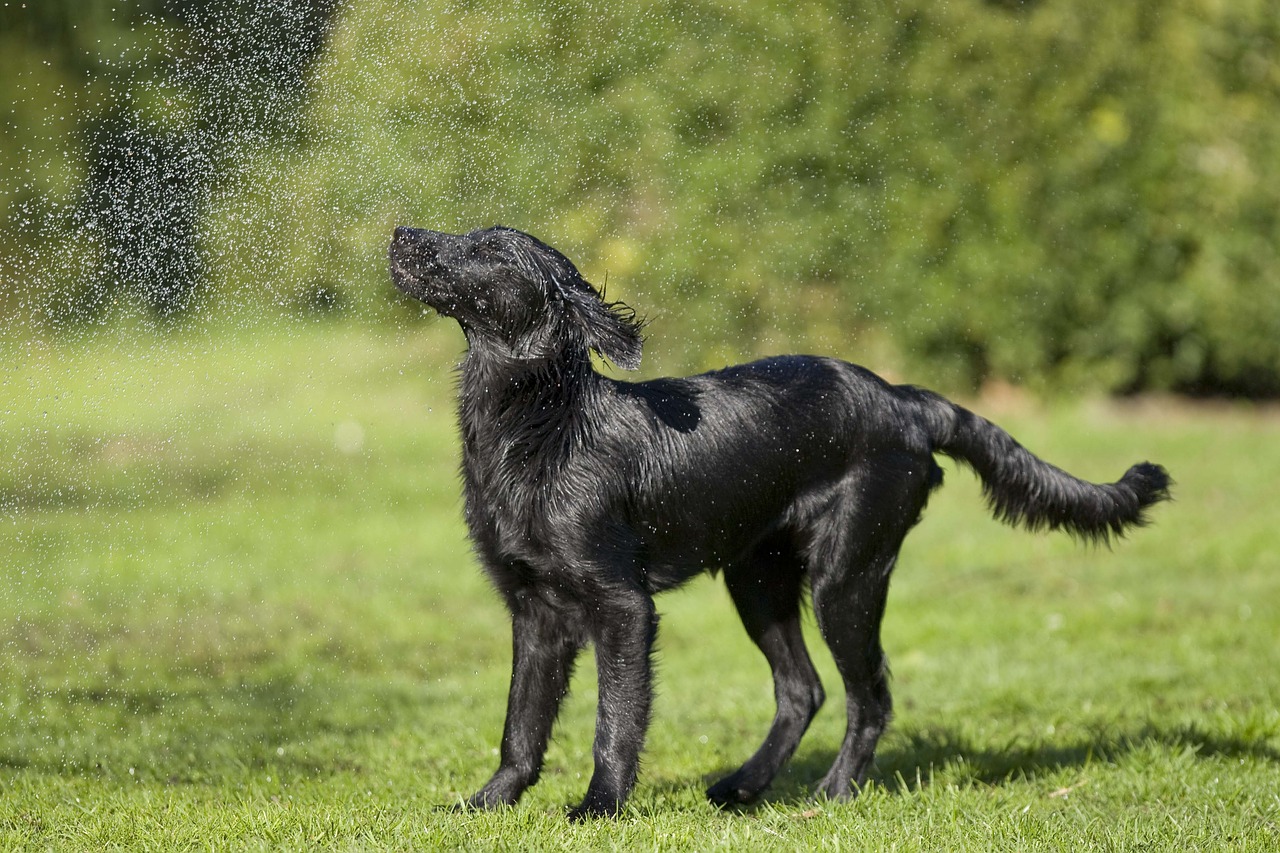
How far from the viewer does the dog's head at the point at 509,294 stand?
12.4 ft

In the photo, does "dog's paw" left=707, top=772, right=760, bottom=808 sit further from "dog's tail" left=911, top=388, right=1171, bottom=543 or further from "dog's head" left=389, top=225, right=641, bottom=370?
"dog's head" left=389, top=225, right=641, bottom=370

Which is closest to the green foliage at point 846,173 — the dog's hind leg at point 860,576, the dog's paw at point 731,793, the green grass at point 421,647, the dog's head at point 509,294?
the green grass at point 421,647

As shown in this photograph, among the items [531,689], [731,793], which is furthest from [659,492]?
[731,793]

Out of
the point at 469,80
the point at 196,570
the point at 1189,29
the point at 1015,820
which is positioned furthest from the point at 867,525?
the point at 1189,29

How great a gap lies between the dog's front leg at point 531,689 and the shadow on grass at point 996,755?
0.75 metres

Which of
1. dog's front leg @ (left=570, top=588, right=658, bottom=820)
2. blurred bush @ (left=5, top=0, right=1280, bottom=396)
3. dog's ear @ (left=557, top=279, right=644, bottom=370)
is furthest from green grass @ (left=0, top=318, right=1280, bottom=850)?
dog's ear @ (left=557, top=279, right=644, bottom=370)

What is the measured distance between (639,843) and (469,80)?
7.26m

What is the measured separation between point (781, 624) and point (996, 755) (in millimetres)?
919

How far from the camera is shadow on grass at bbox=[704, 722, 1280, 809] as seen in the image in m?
4.45

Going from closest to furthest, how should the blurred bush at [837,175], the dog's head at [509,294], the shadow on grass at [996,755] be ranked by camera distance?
the dog's head at [509,294] → the shadow on grass at [996,755] → the blurred bush at [837,175]

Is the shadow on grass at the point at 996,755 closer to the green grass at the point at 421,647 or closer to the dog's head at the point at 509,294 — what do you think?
the green grass at the point at 421,647

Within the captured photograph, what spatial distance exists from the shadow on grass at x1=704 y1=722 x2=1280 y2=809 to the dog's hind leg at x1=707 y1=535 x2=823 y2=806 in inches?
9.2

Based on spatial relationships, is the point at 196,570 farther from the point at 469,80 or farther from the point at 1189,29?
the point at 1189,29

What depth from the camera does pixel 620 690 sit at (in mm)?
3811
